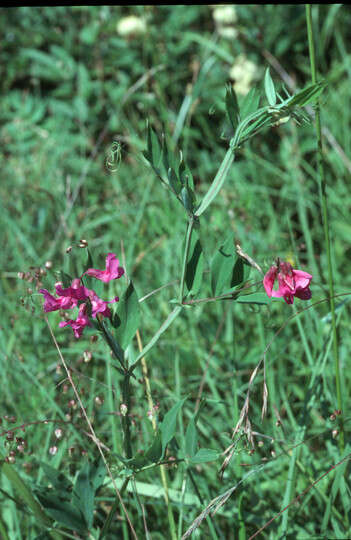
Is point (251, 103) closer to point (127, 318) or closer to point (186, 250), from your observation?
point (186, 250)

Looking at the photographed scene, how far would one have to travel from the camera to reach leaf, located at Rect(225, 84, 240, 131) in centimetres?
75

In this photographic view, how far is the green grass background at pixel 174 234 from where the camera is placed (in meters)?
1.12

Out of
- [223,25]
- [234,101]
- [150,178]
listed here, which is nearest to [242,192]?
[150,178]

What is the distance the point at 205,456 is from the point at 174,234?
1055 mm

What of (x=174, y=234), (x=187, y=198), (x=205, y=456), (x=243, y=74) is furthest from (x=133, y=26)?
(x=205, y=456)

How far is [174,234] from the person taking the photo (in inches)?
71.1

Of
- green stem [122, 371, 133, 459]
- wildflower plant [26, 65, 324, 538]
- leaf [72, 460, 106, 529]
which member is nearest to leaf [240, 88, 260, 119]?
wildflower plant [26, 65, 324, 538]

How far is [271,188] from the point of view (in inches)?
91.8

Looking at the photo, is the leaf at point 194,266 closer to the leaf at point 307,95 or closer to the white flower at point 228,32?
the leaf at point 307,95

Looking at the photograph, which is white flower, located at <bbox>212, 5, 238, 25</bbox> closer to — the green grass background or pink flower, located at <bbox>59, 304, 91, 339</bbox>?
the green grass background

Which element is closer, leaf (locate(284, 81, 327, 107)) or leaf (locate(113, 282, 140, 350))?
leaf (locate(284, 81, 327, 107))

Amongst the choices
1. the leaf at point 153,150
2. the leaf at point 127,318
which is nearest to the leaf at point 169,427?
the leaf at point 127,318

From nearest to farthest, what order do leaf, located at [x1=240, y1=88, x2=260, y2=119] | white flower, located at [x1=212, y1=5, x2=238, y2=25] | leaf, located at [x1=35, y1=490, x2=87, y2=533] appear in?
1. leaf, located at [x1=240, y1=88, x2=260, y2=119]
2. leaf, located at [x1=35, y1=490, x2=87, y2=533]
3. white flower, located at [x1=212, y1=5, x2=238, y2=25]

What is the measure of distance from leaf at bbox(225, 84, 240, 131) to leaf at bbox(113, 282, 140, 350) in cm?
25
